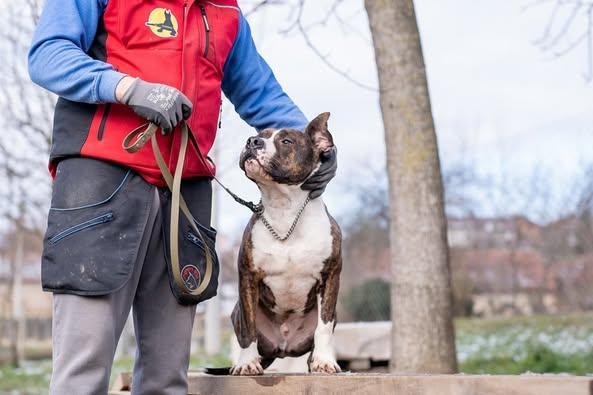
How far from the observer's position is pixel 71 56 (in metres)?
2.66

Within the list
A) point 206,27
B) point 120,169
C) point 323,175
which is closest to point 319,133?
point 323,175

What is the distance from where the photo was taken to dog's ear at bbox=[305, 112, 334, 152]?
3.23m

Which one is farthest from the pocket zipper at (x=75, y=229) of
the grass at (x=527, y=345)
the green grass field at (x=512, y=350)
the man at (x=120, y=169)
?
the grass at (x=527, y=345)

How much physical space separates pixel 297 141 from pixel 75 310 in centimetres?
107

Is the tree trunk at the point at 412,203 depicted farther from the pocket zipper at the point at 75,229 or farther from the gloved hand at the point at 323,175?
the pocket zipper at the point at 75,229

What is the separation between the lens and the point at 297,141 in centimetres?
319

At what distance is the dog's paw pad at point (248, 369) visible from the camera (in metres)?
3.15

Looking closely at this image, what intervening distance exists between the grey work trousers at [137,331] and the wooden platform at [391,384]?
20cm

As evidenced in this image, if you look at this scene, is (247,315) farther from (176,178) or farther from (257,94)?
(257,94)

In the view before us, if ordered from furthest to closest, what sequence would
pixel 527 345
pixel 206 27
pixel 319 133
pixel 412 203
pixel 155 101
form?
pixel 527 345 < pixel 412 203 < pixel 319 133 < pixel 206 27 < pixel 155 101

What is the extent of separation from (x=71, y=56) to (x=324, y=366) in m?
1.47

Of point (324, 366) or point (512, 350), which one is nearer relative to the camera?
point (324, 366)

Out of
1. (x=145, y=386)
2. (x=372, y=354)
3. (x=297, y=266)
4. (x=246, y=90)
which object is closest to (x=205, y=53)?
(x=246, y=90)

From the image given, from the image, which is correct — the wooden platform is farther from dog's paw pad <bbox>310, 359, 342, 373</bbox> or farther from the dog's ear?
the dog's ear
